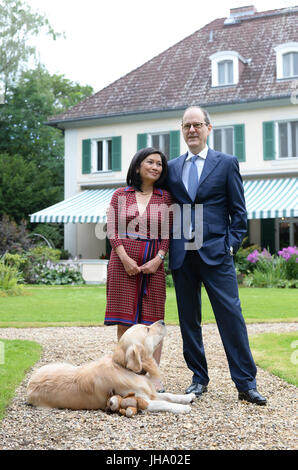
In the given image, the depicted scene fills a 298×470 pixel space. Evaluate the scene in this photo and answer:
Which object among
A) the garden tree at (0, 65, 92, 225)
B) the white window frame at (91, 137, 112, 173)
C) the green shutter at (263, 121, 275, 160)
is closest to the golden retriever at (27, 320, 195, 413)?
the green shutter at (263, 121, 275, 160)

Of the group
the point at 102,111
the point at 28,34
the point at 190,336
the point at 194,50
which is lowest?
the point at 190,336

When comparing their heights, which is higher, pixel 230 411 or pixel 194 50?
pixel 194 50

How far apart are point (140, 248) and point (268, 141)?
628 inches

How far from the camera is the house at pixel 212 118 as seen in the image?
19.2 meters

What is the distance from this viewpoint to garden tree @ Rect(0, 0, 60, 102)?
27984mm

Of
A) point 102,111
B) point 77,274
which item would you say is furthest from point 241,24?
point 77,274

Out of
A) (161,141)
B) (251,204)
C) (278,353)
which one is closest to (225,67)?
(161,141)

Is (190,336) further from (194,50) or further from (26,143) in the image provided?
(26,143)

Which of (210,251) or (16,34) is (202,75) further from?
(210,251)

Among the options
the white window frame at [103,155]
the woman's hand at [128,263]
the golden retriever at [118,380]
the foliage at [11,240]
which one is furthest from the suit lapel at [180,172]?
the white window frame at [103,155]

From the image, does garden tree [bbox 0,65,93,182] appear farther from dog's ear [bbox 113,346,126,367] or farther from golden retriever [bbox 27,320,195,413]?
dog's ear [bbox 113,346,126,367]
